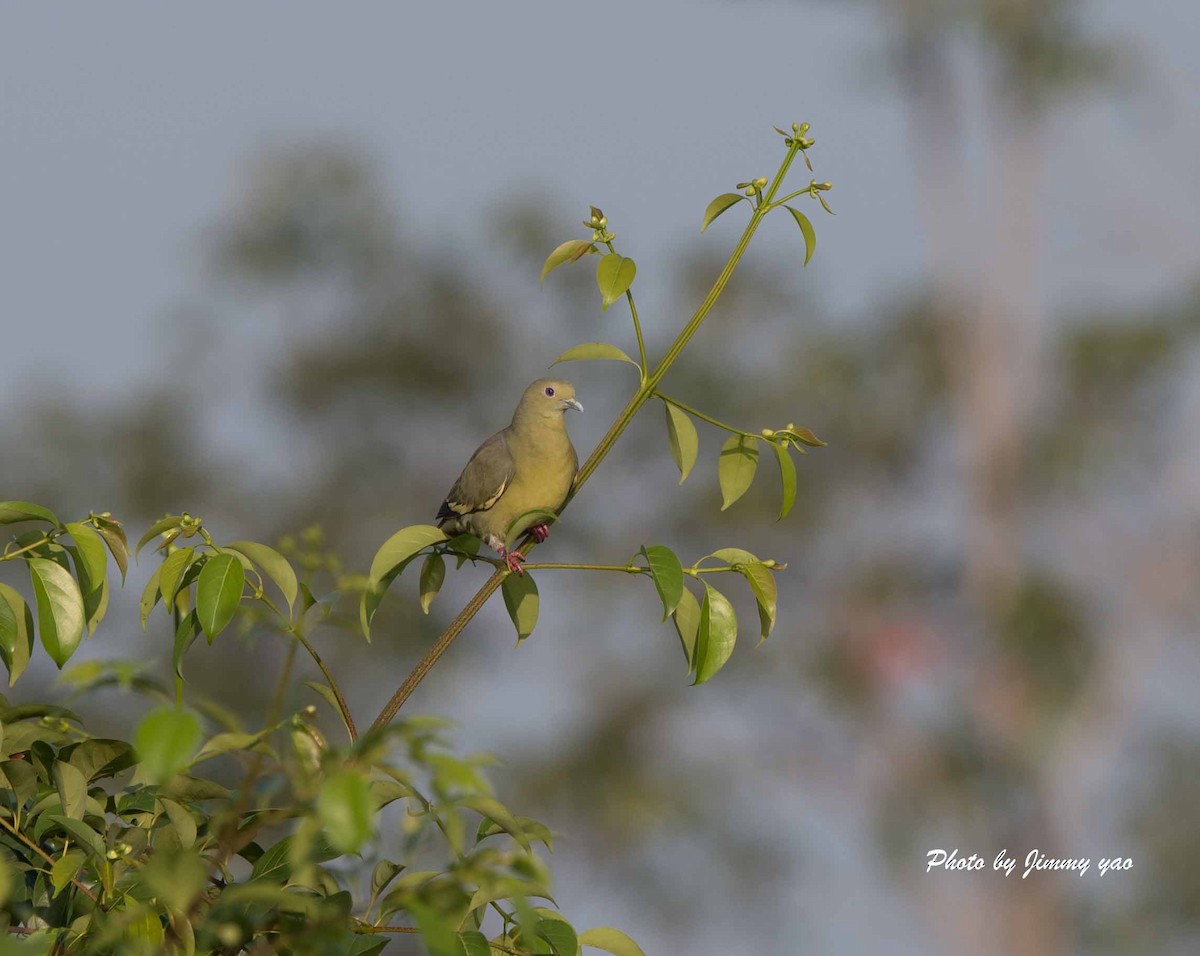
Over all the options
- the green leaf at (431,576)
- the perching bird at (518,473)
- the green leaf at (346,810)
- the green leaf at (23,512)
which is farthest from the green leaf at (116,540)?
the perching bird at (518,473)

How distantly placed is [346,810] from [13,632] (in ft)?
3.36

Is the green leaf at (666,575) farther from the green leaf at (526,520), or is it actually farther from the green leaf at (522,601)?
the green leaf at (522,601)

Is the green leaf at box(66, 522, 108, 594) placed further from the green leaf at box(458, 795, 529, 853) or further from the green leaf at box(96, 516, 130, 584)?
the green leaf at box(458, 795, 529, 853)

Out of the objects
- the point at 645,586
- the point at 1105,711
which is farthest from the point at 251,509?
the point at 1105,711

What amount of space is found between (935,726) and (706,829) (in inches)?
126

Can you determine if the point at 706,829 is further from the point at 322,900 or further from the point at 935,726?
the point at 322,900

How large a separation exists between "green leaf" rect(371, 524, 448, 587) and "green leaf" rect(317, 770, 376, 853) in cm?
94

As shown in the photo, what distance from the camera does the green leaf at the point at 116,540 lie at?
2070 millimetres

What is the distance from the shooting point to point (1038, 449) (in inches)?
735

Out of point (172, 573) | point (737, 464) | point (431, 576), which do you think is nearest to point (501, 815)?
point (172, 573)

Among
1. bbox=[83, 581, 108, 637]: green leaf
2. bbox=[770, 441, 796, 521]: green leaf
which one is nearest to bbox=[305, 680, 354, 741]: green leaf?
bbox=[83, 581, 108, 637]: green leaf

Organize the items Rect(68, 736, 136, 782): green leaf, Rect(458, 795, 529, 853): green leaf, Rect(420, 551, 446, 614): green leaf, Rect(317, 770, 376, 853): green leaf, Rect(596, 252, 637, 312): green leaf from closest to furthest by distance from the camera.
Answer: Rect(317, 770, 376, 853): green leaf
Rect(458, 795, 529, 853): green leaf
Rect(68, 736, 136, 782): green leaf
Rect(596, 252, 637, 312): green leaf
Rect(420, 551, 446, 614): green leaf

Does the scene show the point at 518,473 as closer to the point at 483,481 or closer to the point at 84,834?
the point at 483,481

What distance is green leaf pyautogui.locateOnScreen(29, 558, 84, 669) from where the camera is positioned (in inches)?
73.1
